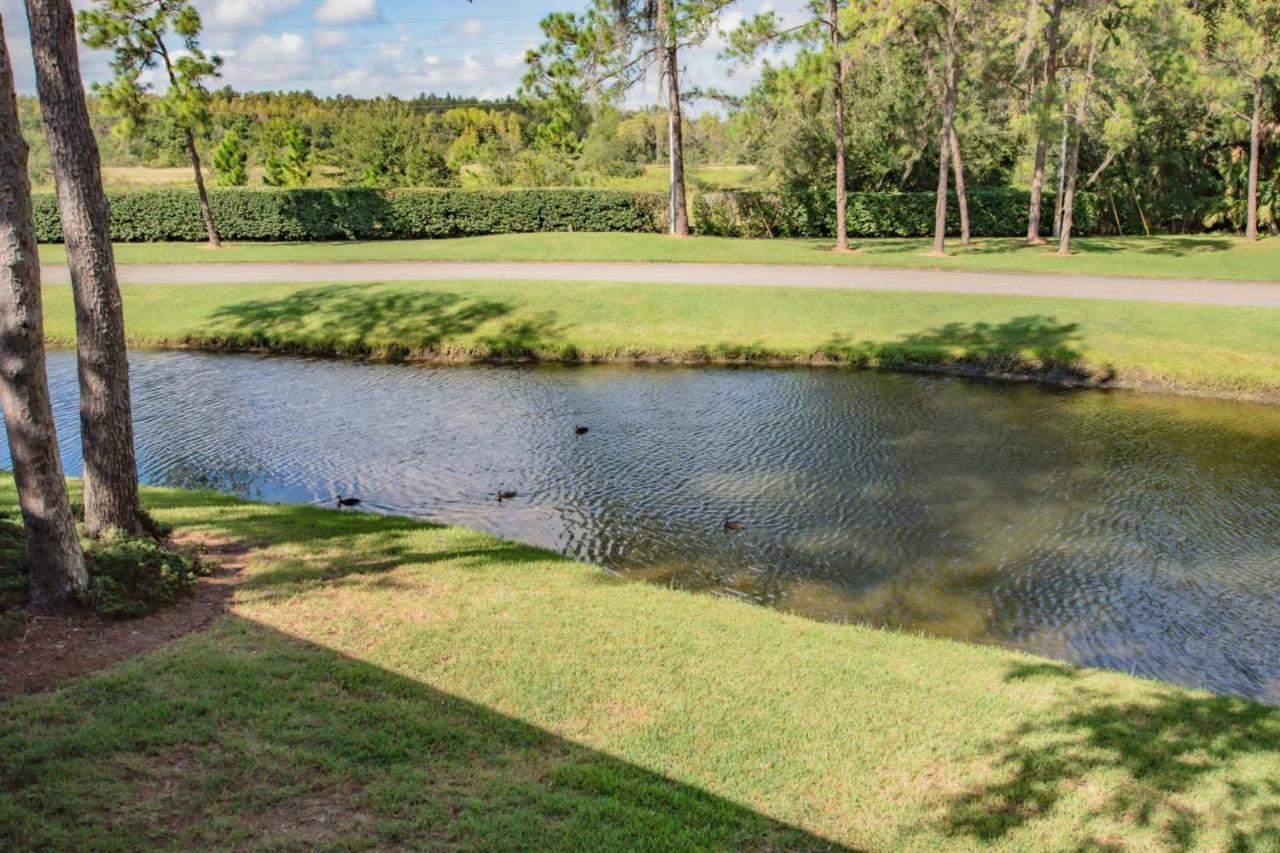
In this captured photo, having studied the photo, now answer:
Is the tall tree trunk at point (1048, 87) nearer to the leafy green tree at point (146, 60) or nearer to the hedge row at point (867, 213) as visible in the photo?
the hedge row at point (867, 213)

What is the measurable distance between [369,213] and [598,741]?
113 feet

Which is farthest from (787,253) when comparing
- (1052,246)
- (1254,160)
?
(1254,160)

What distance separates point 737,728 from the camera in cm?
522

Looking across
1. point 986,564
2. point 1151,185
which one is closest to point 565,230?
point 1151,185

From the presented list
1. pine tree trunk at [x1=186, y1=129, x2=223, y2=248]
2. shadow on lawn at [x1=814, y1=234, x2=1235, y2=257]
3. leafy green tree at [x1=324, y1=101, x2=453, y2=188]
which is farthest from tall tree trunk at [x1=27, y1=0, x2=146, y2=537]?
leafy green tree at [x1=324, y1=101, x2=453, y2=188]

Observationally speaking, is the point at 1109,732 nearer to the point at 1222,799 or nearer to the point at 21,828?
the point at 1222,799

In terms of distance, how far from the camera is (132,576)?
6469 millimetres

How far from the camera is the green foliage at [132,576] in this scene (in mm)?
6168

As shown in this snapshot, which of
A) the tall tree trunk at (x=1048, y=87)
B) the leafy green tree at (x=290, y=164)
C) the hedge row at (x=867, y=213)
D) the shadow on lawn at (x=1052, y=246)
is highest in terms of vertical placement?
the leafy green tree at (x=290, y=164)

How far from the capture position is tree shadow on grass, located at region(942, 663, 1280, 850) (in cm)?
449

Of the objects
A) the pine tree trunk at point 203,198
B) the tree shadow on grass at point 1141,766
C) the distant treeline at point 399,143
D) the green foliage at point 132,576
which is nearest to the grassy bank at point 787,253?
the pine tree trunk at point 203,198

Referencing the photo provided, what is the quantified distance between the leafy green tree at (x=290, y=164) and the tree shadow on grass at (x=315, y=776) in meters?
53.7

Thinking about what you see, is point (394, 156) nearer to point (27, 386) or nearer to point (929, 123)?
point (929, 123)

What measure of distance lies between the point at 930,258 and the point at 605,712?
25.2 m
